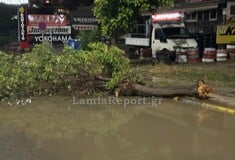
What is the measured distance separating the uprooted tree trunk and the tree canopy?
10668 millimetres

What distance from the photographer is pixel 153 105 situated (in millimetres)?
14609

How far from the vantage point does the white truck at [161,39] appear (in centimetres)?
2820

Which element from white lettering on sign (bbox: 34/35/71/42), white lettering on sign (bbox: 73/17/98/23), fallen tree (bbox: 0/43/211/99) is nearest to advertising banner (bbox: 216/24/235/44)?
fallen tree (bbox: 0/43/211/99)

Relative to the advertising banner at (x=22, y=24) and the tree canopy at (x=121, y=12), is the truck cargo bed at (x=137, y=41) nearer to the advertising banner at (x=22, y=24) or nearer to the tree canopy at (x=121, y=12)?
the tree canopy at (x=121, y=12)

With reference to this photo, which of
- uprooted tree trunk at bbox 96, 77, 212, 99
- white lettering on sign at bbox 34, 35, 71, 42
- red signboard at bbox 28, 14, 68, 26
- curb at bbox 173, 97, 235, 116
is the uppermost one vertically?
red signboard at bbox 28, 14, 68, 26

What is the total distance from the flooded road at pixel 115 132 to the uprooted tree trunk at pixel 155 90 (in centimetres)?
38

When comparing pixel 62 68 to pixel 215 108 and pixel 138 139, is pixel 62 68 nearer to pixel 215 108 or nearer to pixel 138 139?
pixel 215 108

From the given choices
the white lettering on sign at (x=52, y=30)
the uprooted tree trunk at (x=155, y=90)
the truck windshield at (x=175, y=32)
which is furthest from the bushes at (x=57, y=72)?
the white lettering on sign at (x=52, y=30)

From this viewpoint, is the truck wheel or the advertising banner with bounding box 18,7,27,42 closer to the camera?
the truck wheel

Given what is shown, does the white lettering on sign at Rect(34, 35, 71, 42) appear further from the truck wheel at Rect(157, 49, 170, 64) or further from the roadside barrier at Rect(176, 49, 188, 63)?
the roadside barrier at Rect(176, 49, 188, 63)

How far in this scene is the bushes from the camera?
16.2 metres

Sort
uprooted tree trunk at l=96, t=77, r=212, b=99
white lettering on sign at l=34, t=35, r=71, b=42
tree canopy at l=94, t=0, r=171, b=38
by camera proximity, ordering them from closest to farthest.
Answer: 1. uprooted tree trunk at l=96, t=77, r=212, b=99
2. tree canopy at l=94, t=0, r=171, b=38
3. white lettering on sign at l=34, t=35, r=71, b=42

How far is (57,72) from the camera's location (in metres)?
16.3

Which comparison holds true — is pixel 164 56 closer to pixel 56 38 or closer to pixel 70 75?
pixel 70 75
